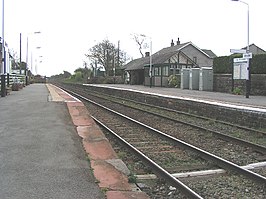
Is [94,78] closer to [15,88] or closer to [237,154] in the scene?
[15,88]

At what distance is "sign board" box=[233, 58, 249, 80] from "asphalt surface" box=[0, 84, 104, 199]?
1708 centimetres

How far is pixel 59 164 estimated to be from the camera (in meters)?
6.76

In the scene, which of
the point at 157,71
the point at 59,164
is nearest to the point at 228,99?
the point at 59,164

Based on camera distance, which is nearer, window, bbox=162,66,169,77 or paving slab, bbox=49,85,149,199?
paving slab, bbox=49,85,149,199

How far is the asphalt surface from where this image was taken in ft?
17.2

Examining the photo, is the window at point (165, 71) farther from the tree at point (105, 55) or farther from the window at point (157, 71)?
the tree at point (105, 55)

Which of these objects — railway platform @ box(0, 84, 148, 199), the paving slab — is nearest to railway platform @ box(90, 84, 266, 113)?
the paving slab

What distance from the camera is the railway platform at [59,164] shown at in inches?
209

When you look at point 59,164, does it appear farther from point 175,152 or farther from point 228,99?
point 228,99

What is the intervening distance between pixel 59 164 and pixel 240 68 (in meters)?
22.4

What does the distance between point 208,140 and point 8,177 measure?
22.0 feet

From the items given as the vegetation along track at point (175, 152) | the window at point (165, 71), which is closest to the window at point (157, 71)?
the window at point (165, 71)

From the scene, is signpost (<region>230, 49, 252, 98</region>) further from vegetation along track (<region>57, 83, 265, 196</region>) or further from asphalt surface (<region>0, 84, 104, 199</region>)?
asphalt surface (<region>0, 84, 104, 199</region>)

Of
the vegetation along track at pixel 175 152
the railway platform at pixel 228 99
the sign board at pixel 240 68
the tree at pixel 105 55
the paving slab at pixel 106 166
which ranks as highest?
the tree at pixel 105 55
